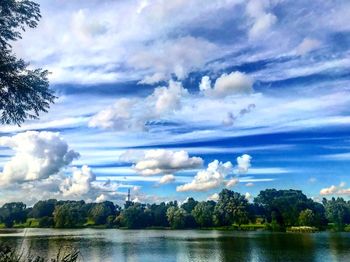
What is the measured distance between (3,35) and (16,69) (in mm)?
1454

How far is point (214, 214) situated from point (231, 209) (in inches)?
242

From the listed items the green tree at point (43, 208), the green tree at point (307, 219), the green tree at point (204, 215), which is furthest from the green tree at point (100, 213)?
the green tree at point (307, 219)

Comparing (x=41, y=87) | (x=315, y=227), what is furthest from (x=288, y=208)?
(x=41, y=87)

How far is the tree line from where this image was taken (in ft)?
432

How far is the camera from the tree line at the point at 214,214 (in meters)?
132

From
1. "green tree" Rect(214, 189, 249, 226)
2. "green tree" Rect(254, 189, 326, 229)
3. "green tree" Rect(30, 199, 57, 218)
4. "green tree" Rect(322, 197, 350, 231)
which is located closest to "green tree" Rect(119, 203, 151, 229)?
"green tree" Rect(214, 189, 249, 226)

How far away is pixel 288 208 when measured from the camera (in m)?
137

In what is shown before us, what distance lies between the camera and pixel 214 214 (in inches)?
5418

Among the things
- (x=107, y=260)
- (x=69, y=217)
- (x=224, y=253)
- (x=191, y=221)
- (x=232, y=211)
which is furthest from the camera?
(x=69, y=217)

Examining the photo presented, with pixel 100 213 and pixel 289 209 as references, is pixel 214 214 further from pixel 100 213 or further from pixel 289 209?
pixel 100 213

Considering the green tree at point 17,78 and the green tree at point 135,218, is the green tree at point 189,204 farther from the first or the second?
the green tree at point 17,78

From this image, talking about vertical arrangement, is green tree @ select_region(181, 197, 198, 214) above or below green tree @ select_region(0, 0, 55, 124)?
above

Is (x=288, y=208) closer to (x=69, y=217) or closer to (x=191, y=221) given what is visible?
(x=191, y=221)

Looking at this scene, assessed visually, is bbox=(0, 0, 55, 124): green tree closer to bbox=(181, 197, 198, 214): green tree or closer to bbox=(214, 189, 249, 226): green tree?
bbox=(214, 189, 249, 226): green tree
